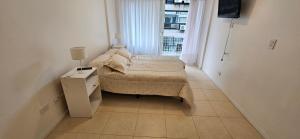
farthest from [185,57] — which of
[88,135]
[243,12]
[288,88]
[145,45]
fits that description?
[88,135]

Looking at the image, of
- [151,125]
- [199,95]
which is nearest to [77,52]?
[151,125]

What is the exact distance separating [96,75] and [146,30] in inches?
99.6

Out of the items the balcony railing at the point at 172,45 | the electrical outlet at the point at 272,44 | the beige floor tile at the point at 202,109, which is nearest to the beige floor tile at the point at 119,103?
the beige floor tile at the point at 202,109

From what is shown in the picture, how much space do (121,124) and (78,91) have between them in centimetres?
74

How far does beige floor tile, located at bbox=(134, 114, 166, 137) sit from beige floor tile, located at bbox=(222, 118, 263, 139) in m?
0.91

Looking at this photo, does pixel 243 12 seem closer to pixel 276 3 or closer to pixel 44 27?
pixel 276 3

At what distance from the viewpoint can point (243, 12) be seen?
93.1 inches

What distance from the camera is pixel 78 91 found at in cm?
189

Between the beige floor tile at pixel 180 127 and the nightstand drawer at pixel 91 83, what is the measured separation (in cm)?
119

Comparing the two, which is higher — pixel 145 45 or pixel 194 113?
pixel 145 45

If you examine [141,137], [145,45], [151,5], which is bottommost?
[141,137]

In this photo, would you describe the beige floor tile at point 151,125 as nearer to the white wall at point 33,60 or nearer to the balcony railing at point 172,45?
the white wall at point 33,60

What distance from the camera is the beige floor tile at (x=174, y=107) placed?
227 cm

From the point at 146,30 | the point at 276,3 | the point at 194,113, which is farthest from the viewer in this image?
the point at 146,30
